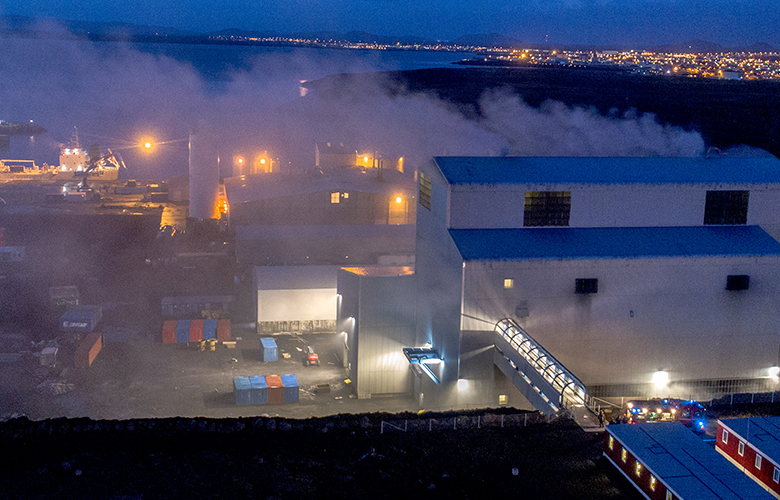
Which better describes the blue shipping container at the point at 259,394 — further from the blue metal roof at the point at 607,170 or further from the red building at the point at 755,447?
the red building at the point at 755,447

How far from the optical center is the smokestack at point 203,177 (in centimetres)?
3381

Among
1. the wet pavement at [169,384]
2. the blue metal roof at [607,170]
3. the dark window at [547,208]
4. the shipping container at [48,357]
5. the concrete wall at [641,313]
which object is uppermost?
the blue metal roof at [607,170]

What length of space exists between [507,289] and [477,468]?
449 centimetres

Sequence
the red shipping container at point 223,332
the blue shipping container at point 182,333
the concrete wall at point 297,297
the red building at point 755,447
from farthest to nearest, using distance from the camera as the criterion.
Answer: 1. the concrete wall at point 297,297
2. the red shipping container at point 223,332
3. the blue shipping container at point 182,333
4. the red building at point 755,447

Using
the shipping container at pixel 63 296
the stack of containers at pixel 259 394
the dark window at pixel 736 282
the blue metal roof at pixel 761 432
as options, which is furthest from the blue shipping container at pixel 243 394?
the dark window at pixel 736 282

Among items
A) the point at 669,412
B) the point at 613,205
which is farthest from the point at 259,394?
the point at 613,205

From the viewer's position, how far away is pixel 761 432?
33.5 feet

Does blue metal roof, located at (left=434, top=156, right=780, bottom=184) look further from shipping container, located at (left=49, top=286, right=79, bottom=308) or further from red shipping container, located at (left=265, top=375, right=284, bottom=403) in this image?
shipping container, located at (left=49, top=286, right=79, bottom=308)

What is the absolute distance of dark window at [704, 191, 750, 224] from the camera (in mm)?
15891

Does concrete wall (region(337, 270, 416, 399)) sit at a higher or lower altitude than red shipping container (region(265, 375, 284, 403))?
higher

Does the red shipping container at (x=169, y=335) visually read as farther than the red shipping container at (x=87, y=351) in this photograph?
Yes

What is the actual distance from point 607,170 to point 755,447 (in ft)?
24.2

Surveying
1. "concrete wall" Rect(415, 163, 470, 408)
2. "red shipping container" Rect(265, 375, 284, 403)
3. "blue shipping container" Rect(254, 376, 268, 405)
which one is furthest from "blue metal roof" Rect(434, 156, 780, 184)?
"blue shipping container" Rect(254, 376, 268, 405)

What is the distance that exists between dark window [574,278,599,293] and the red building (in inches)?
165
